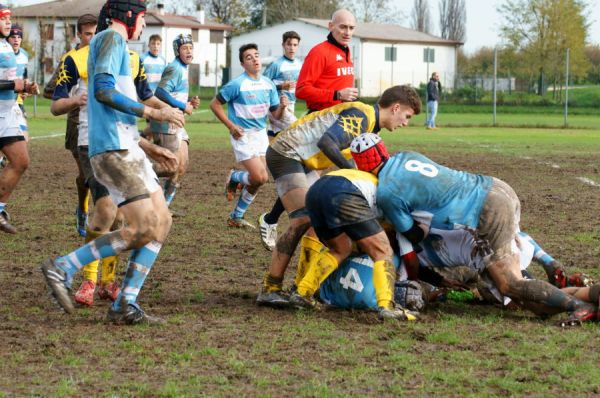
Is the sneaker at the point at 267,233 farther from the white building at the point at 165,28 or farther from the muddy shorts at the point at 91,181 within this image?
the white building at the point at 165,28

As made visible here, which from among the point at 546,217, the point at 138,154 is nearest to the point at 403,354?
the point at 138,154

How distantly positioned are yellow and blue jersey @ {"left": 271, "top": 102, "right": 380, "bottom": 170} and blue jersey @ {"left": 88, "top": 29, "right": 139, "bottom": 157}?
1568mm

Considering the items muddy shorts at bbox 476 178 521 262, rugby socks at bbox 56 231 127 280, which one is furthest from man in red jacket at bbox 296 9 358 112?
rugby socks at bbox 56 231 127 280

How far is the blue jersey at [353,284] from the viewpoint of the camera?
754 centimetres

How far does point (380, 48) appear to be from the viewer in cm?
7944

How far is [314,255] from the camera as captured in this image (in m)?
7.92

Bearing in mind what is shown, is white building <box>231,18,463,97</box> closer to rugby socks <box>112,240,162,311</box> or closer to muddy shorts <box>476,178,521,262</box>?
muddy shorts <box>476,178,521,262</box>

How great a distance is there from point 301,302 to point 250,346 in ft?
3.97

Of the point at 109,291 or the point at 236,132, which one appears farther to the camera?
the point at 236,132

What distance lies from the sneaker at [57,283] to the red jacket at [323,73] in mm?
4066

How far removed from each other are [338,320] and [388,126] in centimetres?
160

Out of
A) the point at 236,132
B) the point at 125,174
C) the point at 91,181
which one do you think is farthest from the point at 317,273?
the point at 236,132

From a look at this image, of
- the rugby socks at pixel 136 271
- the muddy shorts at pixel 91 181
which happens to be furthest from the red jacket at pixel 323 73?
the rugby socks at pixel 136 271

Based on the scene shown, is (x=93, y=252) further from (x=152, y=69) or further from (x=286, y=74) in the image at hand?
(x=152, y=69)
